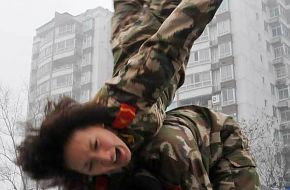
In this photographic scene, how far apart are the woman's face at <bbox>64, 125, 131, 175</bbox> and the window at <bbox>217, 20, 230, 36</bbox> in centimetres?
1664

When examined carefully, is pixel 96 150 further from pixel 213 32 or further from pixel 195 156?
pixel 213 32

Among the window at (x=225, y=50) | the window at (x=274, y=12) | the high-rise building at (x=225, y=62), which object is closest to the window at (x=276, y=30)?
the high-rise building at (x=225, y=62)

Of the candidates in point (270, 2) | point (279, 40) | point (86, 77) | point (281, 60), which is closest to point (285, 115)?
point (281, 60)

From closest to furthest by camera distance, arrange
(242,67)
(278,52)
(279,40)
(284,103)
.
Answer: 1. (242,67)
2. (284,103)
3. (279,40)
4. (278,52)

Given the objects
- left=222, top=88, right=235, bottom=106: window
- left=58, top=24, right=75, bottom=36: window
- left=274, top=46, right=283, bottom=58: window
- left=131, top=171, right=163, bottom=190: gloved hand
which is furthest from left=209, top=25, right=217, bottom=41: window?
left=131, top=171, right=163, bottom=190: gloved hand

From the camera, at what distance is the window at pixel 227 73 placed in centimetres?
1689

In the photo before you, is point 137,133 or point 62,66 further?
point 62,66

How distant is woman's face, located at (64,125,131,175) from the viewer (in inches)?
45.1

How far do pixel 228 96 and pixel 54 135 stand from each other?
16.0m

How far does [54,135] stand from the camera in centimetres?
116

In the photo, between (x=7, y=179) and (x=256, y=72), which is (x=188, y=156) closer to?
(x=7, y=179)

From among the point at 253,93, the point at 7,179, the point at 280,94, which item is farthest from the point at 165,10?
the point at 280,94

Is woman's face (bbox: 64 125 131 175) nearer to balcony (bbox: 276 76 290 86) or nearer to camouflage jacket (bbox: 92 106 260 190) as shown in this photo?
camouflage jacket (bbox: 92 106 260 190)

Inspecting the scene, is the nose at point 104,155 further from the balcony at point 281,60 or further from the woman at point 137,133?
the balcony at point 281,60
